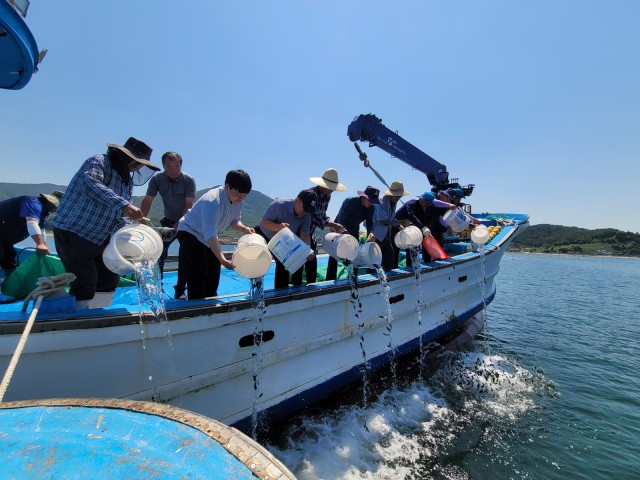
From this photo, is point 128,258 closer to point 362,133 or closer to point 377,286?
point 377,286

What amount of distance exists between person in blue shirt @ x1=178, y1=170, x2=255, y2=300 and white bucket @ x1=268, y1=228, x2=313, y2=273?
0.54 meters

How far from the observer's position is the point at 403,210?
638 cm

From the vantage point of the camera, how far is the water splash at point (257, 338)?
10.5 ft

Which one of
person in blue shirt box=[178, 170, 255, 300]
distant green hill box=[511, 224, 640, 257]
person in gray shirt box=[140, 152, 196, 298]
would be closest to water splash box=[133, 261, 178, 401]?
person in blue shirt box=[178, 170, 255, 300]

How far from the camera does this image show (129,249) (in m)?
2.40

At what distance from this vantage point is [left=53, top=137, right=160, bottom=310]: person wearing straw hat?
8.49 feet

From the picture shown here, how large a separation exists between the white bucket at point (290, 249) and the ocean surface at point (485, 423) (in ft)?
6.49

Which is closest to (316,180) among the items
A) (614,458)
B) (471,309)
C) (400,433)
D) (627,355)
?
(400,433)

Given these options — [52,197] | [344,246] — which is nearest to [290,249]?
[344,246]

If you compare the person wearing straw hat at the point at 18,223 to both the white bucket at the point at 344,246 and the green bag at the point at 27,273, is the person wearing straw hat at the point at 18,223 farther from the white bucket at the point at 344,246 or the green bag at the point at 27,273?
the white bucket at the point at 344,246

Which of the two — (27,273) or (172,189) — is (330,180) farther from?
(27,273)

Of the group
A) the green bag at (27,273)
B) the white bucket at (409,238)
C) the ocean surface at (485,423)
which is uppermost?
the white bucket at (409,238)

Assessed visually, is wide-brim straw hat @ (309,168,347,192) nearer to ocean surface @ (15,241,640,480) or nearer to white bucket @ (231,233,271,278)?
white bucket @ (231,233,271,278)

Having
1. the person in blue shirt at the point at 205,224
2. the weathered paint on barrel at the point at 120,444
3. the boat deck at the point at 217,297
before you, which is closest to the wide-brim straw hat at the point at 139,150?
the person in blue shirt at the point at 205,224
